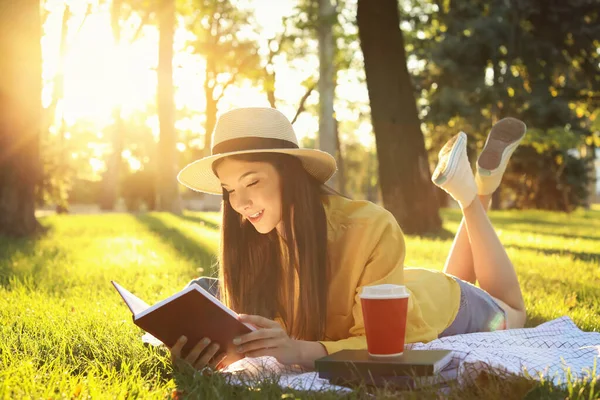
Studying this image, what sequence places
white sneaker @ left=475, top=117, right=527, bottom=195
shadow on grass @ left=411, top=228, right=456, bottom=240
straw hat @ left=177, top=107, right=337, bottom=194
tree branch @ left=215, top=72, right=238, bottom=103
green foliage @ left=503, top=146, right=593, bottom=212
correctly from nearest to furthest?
1. straw hat @ left=177, top=107, right=337, bottom=194
2. white sneaker @ left=475, top=117, right=527, bottom=195
3. shadow on grass @ left=411, top=228, right=456, bottom=240
4. green foliage @ left=503, top=146, right=593, bottom=212
5. tree branch @ left=215, top=72, right=238, bottom=103

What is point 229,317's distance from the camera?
110 inches

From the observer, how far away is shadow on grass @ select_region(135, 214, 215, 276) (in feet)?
26.7

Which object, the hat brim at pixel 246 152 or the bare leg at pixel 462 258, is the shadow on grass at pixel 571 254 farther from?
the hat brim at pixel 246 152

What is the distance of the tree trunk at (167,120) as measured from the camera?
72.2ft

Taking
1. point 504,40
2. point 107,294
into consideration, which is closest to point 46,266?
point 107,294

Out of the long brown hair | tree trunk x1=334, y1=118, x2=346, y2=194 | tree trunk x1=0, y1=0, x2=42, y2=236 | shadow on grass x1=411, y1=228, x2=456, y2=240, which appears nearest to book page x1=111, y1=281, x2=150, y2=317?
the long brown hair

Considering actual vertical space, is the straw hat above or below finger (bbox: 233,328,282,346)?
above

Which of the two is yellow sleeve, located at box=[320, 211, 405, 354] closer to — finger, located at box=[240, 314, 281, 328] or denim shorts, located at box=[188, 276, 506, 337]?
finger, located at box=[240, 314, 281, 328]

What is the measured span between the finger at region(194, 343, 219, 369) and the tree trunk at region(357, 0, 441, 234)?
830 cm

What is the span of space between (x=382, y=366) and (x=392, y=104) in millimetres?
8740

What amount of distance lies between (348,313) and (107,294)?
9.74 feet

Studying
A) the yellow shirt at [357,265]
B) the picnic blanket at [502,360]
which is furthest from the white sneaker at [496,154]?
the yellow shirt at [357,265]

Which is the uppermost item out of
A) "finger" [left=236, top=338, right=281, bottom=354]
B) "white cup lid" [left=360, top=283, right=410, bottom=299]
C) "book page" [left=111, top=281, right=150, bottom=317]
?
"white cup lid" [left=360, top=283, right=410, bottom=299]

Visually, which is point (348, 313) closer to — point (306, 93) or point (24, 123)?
point (24, 123)
